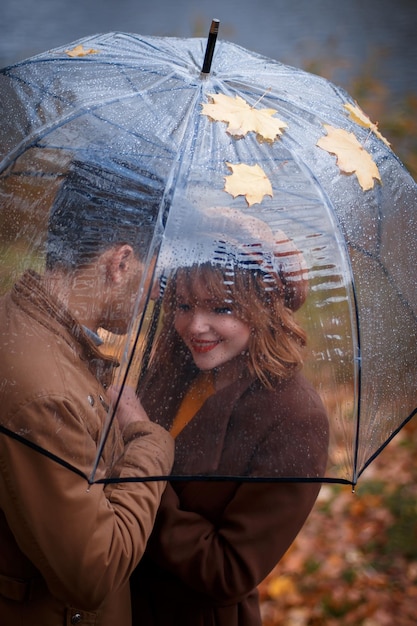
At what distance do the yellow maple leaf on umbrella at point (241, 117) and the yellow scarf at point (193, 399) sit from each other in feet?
1.94

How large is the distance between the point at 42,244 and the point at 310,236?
2.09ft

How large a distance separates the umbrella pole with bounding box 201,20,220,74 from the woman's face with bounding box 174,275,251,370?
623mm

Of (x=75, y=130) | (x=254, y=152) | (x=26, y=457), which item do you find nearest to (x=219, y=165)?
(x=254, y=152)

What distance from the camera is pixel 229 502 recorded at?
204 cm

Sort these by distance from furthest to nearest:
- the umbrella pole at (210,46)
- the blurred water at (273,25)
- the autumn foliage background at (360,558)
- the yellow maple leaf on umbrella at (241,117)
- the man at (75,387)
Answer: the blurred water at (273,25), the autumn foliage background at (360,558), the umbrella pole at (210,46), the yellow maple leaf on umbrella at (241,117), the man at (75,387)

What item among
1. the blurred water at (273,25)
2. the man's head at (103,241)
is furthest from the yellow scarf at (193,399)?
the blurred water at (273,25)

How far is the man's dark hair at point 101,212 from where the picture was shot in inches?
66.6

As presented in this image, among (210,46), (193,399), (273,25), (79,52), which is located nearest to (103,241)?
(193,399)

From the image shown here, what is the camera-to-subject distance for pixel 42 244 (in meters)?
1.74

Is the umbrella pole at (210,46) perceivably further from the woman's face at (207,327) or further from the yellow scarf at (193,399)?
the yellow scarf at (193,399)

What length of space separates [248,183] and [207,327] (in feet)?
1.15

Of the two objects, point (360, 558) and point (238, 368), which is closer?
point (238, 368)

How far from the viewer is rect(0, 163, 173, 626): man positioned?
1634 mm

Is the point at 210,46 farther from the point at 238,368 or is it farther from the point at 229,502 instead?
the point at 229,502
